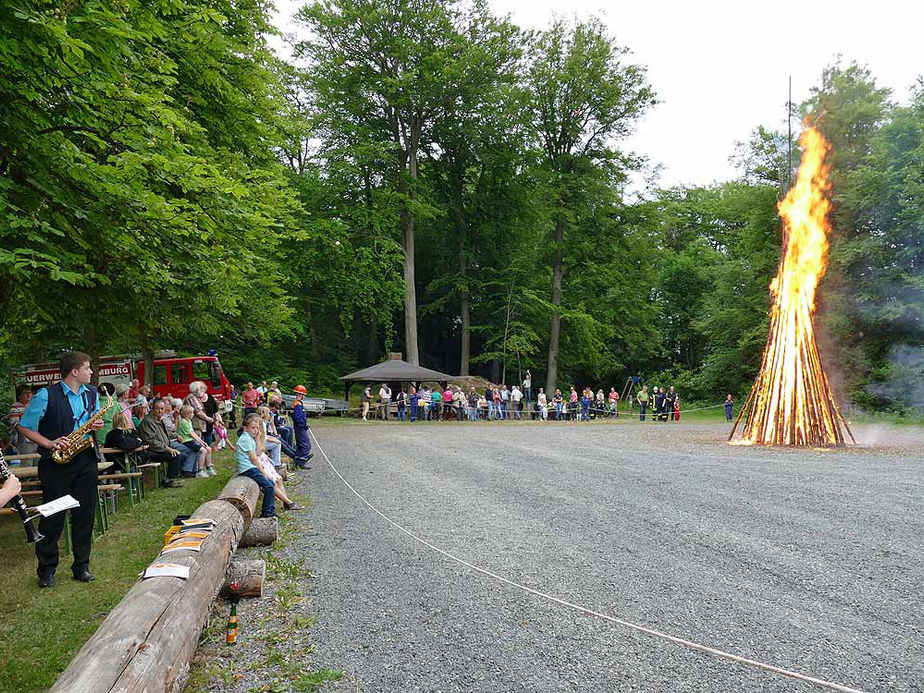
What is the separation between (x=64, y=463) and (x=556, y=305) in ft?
112

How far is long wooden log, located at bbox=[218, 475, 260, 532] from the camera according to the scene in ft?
24.7

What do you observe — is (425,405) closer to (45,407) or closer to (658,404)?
(658,404)

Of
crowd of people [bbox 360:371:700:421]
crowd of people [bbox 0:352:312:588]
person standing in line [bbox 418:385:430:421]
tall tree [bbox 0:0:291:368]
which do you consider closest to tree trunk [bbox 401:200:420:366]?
crowd of people [bbox 360:371:700:421]

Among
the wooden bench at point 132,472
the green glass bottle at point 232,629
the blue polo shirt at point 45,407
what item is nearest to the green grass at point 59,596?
the wooden bench at point 132,472

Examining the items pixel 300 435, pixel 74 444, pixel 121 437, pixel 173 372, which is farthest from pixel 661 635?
pixel 173 372

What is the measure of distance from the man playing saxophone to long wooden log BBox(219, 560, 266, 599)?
149cm

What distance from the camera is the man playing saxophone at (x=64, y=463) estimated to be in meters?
6.10

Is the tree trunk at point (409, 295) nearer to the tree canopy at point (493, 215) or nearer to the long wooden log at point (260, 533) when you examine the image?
the tree canopy at point (493, 215)

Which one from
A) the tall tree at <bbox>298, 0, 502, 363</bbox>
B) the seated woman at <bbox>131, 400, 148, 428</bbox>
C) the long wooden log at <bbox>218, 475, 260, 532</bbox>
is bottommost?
the long wooden log at <bbox>218, 475, 260, 532</bbox>

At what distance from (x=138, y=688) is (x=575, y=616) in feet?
10.3

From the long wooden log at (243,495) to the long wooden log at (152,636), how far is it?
6.66 ft

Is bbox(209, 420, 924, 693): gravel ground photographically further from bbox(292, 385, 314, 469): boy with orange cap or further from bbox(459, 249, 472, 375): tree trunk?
bbox(459, 249, 472, 375): tree trunk

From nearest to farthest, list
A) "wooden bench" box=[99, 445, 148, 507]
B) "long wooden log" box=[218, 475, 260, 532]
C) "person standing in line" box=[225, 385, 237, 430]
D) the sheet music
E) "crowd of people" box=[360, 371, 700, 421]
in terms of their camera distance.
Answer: the sheet music < "long wooden log" box=[218, 475, 260, 532] < "wooden bench" box=[99, 445, 148, 507] < "person standing in line" box=[225, 385, 237, 430] < "crowd of people" box=[360, 371, 700, 421]

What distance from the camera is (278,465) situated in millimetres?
12078
